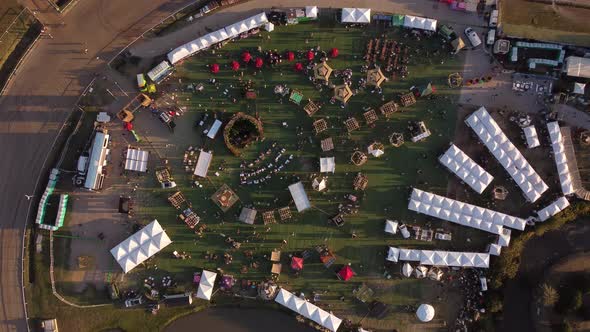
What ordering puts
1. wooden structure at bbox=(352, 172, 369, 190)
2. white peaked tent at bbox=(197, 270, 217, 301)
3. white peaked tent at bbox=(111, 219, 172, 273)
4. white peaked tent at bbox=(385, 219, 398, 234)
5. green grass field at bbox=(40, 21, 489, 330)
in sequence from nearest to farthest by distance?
1. white peaked tent at bbox=(111, 219, 172, 273)
2. white peaked tent at bbox=(197, 270, 217, 301)
3. white peaked tent at bbox=(385, 219, 398, 234)
4. wooden structure at bbox=(352, 172, 369, 190)
5. green grass field at bbox=(40, 21, 489, 330)

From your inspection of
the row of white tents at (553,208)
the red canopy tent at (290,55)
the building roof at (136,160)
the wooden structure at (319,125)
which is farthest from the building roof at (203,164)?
the row of white tents at (553,208)

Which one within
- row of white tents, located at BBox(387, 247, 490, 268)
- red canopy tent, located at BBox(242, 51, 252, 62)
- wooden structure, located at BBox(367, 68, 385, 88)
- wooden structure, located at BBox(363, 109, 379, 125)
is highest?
red canopy tent, located at BBox(242, 51, 252, 62)

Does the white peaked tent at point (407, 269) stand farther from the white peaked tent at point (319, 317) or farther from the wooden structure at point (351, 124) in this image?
the wooden structure at point (351, 124)

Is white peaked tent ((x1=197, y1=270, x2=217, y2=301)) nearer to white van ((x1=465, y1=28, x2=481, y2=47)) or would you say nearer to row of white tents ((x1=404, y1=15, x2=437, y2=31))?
row of white tents ((x1=404, y1=15, x2=437, y2=31))

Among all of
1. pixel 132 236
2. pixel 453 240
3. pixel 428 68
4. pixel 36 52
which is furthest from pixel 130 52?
pixel 453 240

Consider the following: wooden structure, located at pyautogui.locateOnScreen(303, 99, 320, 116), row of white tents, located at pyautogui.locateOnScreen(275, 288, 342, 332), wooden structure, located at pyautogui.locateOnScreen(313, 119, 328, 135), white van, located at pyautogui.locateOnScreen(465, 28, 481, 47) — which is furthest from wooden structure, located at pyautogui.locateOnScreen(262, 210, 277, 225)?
white van, located at pyautogui.locateOnScreen(465, 28, 481, 47)

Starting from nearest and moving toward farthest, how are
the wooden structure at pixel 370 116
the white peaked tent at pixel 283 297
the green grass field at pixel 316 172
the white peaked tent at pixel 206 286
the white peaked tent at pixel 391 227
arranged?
the white peaked tent at pixel 206 286 → the white peaked tent at pixel 283 297 → the white peaked tent at pixel 391 227 → the wooden structure at pixel 370 116 → the green grass field at pixel 316 172

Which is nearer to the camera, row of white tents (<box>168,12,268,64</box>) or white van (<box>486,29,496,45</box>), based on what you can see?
row of white tents (<box>168,12,268,64</box>)
